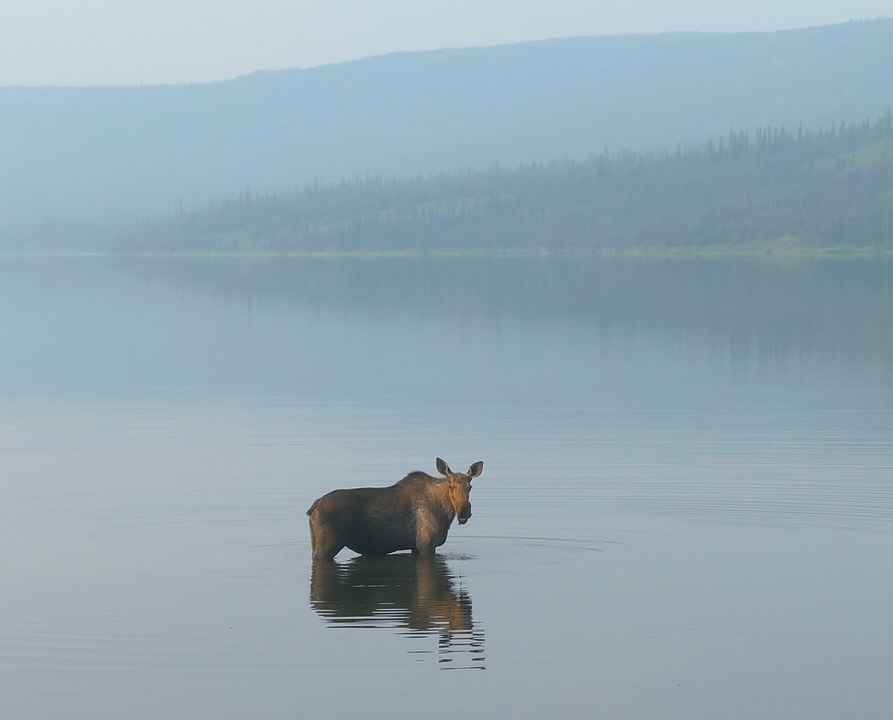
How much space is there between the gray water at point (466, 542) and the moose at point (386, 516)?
0.34 metres

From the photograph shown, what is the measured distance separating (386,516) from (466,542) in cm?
209

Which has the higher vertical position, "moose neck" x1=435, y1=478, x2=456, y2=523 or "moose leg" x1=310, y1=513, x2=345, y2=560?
"moose neck" x1=435, y1=478, x2=456, y2=523

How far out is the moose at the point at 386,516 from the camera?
22.4m

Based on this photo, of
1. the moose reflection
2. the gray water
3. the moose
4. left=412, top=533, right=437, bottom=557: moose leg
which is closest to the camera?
the gray water

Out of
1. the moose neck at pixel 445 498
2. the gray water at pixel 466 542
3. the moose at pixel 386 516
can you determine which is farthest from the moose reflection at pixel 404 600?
the moose neck at pixel 445 498

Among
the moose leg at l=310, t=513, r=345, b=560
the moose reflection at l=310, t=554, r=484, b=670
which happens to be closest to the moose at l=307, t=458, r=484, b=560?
the moose leg at l=310, t=513, r=345, b=560

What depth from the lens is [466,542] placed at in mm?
24375

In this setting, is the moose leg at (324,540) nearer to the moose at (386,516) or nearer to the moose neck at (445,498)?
the moose at (386,516)

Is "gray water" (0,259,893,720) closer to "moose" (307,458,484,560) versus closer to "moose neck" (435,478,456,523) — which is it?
"moose" (307,458,484,560)

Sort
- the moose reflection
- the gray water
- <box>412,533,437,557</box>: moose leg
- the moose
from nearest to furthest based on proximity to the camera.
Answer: the gray water < the moose reflection < the moose < <box>412,533,437,557</box>: moose leg

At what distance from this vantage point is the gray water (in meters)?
17.1

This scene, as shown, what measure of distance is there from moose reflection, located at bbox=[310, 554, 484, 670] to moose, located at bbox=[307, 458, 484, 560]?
278 mm

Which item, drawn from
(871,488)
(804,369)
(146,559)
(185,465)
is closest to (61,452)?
(185,465)

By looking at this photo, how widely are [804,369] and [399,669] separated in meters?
39.3
